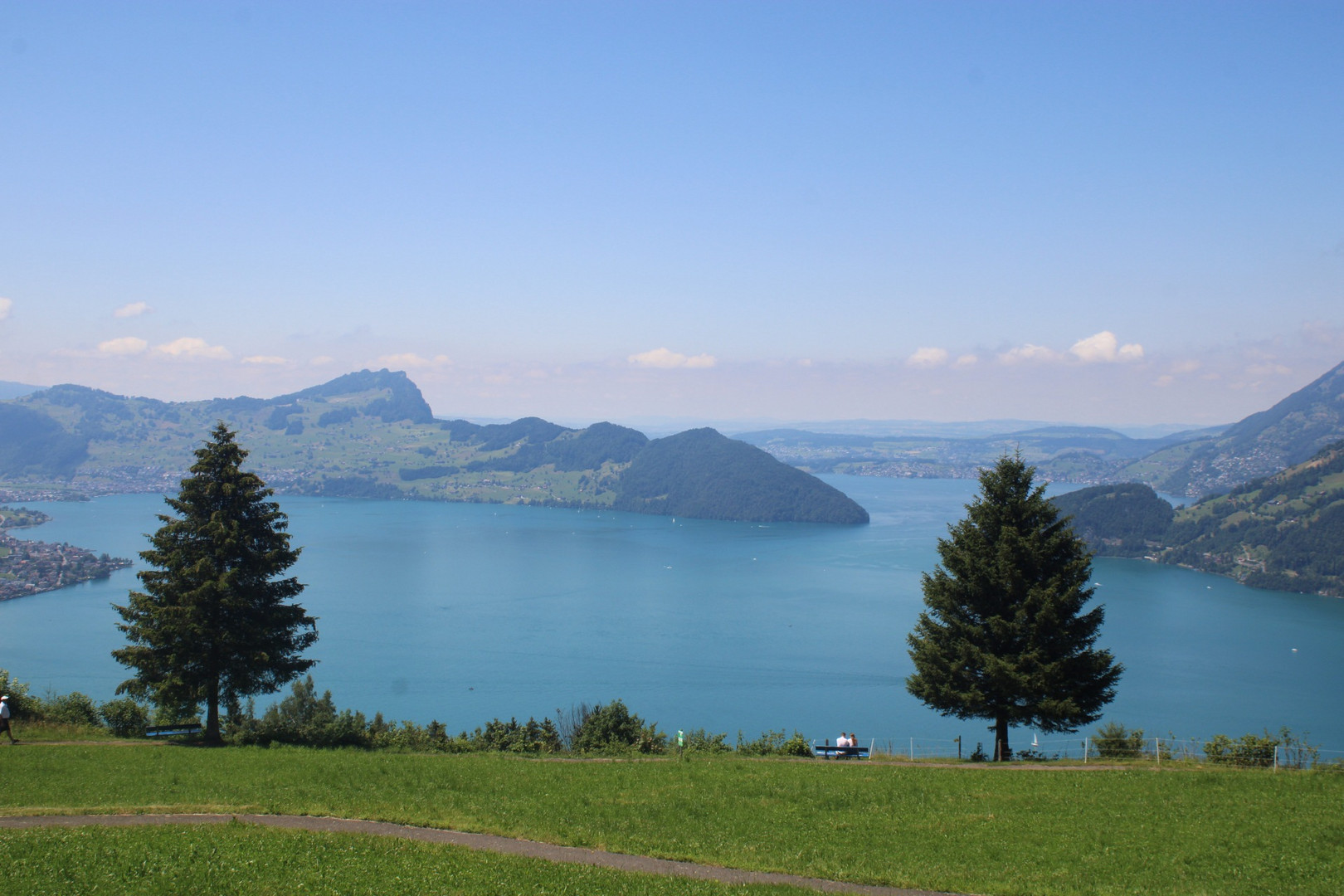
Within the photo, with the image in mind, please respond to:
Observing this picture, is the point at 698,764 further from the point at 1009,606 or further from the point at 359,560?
the point at 359,560

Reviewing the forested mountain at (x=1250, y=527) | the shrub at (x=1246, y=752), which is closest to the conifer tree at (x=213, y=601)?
the shrub at (x=1246, y=752)

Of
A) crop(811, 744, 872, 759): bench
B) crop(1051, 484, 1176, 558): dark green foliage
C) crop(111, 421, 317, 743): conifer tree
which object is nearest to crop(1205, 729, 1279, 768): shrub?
crop(811, 744, 872, 759): bench

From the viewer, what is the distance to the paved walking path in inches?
344

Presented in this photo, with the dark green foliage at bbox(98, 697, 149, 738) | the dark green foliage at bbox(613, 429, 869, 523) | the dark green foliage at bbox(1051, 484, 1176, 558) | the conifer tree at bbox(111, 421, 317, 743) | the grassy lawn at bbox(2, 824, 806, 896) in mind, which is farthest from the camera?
the dark green foliage at bbox(613, 429, 869, 523)

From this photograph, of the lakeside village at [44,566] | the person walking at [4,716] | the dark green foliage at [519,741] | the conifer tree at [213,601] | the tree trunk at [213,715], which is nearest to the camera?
the person walking at [4,716]

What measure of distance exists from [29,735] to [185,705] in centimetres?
296

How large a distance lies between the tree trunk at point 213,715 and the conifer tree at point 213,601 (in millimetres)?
24

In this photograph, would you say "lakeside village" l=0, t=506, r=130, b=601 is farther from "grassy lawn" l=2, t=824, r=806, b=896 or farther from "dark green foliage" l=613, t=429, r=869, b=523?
"dark green foliage" l=613, t=429, r=869, b=523

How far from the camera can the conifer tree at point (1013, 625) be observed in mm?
17516

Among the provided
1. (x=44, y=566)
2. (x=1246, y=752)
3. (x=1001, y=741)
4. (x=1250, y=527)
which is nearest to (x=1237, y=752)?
(x=1246, y=752)

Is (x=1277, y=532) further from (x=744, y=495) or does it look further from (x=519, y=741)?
(x=519, y=741)

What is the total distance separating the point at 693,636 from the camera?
227 feet

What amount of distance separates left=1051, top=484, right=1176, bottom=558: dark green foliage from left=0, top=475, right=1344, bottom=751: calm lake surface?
8.55 metres

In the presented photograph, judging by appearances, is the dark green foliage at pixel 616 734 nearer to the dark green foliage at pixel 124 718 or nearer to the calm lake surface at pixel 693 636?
the dark green foliage at pixel 124 718
